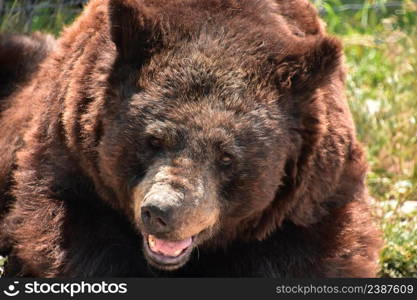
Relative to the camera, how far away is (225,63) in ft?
16.7

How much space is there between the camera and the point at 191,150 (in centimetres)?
488

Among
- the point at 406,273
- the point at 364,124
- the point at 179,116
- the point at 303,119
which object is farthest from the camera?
the point at 364,124

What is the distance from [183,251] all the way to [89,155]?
74 cm

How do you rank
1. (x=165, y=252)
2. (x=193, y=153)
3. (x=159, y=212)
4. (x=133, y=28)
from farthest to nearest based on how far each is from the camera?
(x=133, y=28), (x=165, y=252), (x=193, y=153), (x=159, y=212)

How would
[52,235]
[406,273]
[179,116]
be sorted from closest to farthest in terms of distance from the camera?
[179,116] < [52,235] < [406,273]

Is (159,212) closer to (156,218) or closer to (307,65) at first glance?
(156,218)

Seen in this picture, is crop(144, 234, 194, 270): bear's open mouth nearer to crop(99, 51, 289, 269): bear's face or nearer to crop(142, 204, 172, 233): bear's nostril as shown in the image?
crop(99, 51, 289, 269): bear's face

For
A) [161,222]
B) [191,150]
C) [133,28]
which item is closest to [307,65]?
[191,150]

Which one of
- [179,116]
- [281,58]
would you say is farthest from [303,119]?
[179,116]

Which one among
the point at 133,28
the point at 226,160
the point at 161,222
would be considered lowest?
the point at 161,222

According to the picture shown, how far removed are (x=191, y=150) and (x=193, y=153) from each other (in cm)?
2

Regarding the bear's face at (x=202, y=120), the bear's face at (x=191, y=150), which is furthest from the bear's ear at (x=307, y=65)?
the bear's face at (x=191, y=150)

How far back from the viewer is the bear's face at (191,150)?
4855mm

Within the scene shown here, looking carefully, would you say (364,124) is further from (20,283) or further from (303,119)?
(20,283)
